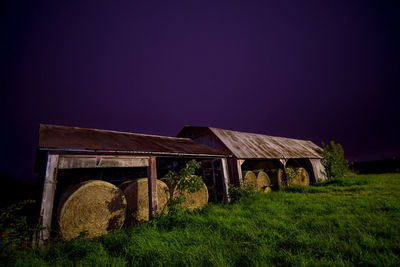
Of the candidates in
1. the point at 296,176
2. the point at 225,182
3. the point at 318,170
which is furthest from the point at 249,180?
the point at 318,170

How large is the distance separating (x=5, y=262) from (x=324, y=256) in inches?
231

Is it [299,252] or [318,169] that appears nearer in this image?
[299,252]

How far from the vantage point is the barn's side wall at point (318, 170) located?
50.6ft

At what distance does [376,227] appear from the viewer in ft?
13.4

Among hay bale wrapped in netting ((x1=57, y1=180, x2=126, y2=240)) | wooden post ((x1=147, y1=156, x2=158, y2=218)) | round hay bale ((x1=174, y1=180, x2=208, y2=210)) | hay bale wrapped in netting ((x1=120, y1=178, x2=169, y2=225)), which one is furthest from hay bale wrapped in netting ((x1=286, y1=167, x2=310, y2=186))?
hay bale wrapped in netting ((x1=57, y1=180, x2=126, y2=240))

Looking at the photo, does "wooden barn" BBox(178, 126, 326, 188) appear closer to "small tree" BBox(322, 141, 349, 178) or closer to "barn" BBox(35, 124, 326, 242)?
"barn" BBox(35, 124, 326, 242)

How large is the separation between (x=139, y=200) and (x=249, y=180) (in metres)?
6.70

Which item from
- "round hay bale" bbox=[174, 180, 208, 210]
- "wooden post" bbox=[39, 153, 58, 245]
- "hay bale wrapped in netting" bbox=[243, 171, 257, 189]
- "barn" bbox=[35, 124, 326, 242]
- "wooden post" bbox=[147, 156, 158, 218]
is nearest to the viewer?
"wooden post" bbox=[39, 153, 58, 245]

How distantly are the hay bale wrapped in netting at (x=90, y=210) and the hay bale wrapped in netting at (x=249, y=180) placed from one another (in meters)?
6.72

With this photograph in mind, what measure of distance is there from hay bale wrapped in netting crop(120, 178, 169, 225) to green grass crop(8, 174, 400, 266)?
0.66 metres

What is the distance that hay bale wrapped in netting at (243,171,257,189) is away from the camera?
955cm

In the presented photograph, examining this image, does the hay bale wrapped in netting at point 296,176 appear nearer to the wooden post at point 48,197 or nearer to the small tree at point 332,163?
the small tree at point 332,163

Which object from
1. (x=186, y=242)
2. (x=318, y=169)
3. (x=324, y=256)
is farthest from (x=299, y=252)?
(x=318, y=169)

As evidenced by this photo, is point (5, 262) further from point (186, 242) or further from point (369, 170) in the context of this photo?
point (369, 170)
